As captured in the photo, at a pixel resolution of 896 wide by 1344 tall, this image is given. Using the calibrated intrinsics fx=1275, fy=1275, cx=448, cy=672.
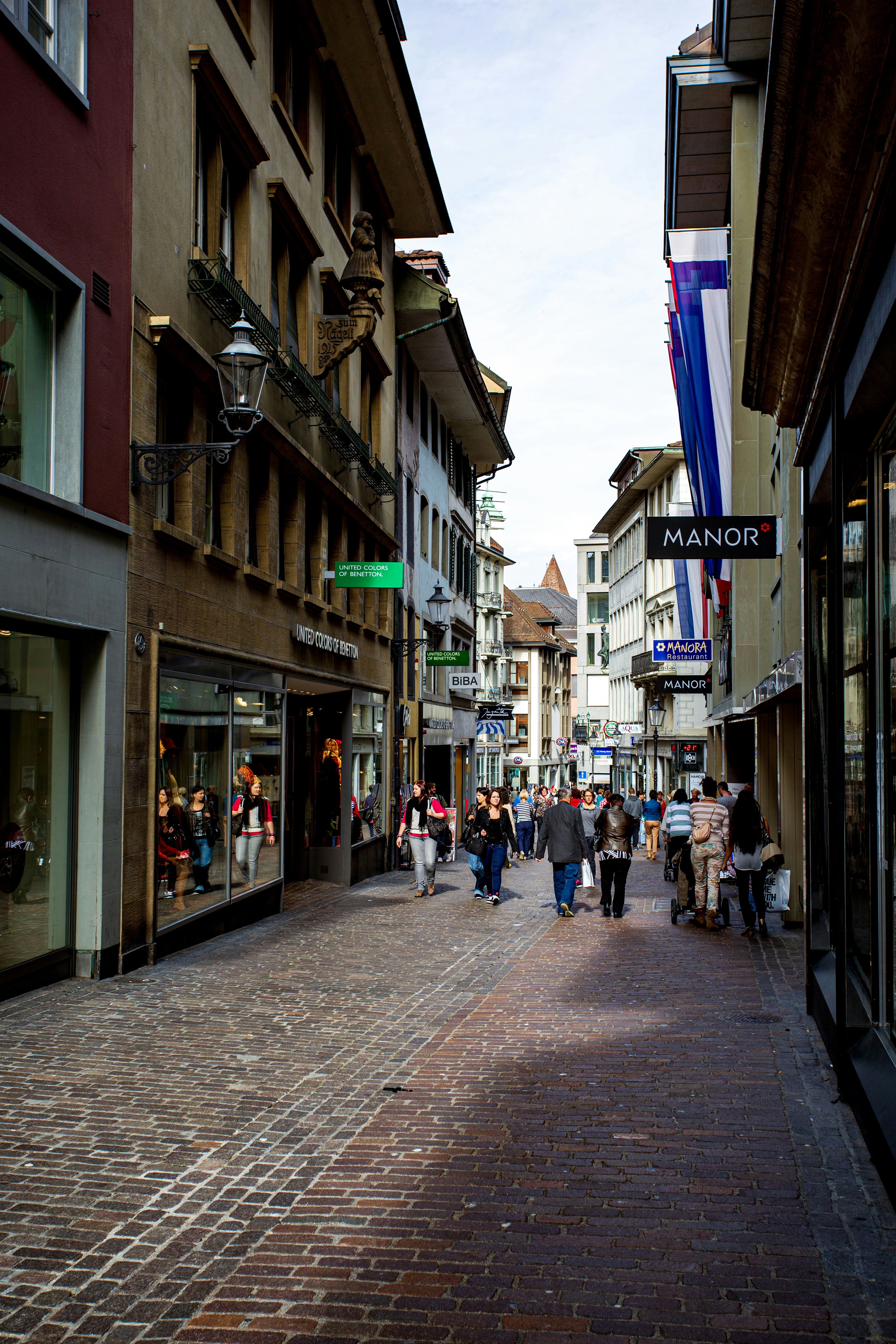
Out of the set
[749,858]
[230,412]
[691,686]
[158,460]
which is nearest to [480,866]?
[749,858]

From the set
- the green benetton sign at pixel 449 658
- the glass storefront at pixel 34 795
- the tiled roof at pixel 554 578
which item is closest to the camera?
the glass storefront at pixel 34 795

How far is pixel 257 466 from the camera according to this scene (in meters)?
16.4

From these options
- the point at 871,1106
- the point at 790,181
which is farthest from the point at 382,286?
the point at 871,1106

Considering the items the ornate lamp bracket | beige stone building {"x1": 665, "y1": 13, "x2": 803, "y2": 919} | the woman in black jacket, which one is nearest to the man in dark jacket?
the woman in black jacket

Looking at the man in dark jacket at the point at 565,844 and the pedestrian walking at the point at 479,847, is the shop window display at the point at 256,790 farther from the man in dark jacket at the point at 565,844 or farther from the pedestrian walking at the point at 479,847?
the man in dark jacket at the point at 565,844

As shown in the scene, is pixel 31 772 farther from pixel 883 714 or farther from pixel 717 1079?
pixel 883 714

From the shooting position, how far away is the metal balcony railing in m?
13.4

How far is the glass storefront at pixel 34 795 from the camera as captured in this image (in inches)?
379

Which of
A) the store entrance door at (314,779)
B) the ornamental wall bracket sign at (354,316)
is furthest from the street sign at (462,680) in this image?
the ornamental wall bracket sign at (354,316)

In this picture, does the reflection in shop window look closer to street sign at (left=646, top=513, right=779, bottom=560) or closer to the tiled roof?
street sign at (left=646, top=513, right=779, bottom=560)

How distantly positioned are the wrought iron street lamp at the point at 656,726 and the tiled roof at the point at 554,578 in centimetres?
7688

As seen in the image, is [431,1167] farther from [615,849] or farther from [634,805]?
[634,805]

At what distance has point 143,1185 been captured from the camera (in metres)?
5.64

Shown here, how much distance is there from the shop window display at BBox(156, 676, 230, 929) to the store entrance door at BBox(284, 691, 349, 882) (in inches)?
261
